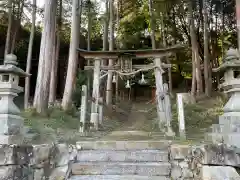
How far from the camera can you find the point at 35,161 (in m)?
4.53

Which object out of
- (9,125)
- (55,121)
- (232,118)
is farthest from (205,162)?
(55,121)

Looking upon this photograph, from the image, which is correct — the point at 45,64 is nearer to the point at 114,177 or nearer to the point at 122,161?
the point at 122,161

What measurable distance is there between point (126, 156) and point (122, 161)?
136 millimetres

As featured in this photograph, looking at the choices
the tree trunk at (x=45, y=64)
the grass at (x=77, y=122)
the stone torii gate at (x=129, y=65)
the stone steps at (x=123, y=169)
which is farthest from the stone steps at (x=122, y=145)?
the tree trunk at (x=45, y=64)

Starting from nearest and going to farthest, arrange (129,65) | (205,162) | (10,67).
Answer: (205,162) < (10,67) < (129,65)

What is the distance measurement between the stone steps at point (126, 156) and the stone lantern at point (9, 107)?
1.42m

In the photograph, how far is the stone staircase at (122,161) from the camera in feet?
14.9

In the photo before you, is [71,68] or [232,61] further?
[71,68]

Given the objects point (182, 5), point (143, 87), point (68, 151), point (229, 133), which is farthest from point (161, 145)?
point (143, 87)

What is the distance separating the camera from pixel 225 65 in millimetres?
5098

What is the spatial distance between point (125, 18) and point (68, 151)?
1518 centimetres

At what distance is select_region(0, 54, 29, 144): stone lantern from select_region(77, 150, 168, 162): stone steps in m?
1.42

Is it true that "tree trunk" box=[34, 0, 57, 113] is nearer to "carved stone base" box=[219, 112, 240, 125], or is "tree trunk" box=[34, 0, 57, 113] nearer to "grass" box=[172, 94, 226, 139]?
"grass" box=[172, 94, 226, 139]

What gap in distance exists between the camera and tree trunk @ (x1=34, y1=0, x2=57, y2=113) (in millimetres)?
9516
